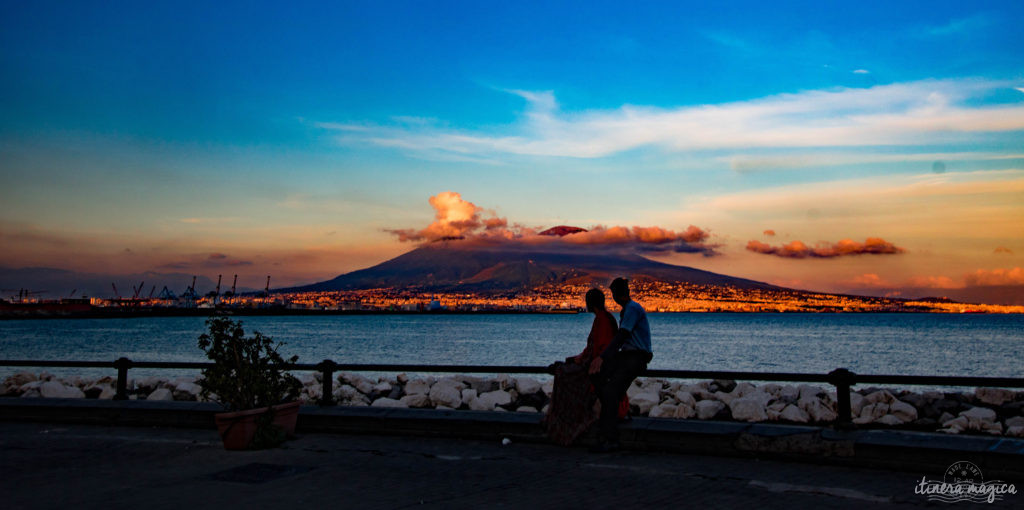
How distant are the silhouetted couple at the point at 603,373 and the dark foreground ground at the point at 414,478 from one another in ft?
1.03

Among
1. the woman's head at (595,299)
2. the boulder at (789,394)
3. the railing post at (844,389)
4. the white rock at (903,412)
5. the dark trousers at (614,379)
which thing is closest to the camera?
the railing post at (844,389)

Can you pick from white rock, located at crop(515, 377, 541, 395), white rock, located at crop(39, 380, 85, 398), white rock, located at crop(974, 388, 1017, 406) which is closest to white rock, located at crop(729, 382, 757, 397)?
white rock, located at crop(515, 377, 541, 395)

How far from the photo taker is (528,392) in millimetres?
20125

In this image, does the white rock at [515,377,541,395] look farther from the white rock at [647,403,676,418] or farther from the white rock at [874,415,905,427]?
the white rock at [874,415,905,427]

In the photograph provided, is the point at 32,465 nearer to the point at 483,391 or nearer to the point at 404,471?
the point at 404,471

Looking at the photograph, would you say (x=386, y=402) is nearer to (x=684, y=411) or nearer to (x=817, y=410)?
(x=684, y=411)

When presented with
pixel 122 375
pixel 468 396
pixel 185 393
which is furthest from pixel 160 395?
pixel 468 396

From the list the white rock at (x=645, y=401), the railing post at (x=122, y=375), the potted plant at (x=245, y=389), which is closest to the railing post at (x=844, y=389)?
the potted plant at (x=245, y=389)

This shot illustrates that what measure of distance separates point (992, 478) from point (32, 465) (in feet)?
33.1

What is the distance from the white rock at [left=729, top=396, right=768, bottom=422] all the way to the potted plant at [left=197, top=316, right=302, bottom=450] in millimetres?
9913

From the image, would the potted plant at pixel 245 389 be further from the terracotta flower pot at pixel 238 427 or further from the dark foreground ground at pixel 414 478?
the dark foreground ground at pixel 414 478

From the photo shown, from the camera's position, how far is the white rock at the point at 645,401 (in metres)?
18.1

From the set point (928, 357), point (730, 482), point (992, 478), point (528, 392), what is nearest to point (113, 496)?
point (730, 482)

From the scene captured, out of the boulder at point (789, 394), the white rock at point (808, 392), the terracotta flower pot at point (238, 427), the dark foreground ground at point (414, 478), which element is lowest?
the boulder at point (789, 394)
